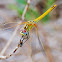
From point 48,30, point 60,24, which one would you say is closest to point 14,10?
point 48,30

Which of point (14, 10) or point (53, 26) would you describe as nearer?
point (53, 26)

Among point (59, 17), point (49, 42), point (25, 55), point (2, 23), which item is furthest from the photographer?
point (59, 17)

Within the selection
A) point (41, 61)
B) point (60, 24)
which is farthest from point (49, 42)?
point (60, 24)

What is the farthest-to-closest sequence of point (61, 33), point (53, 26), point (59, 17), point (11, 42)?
1. point (59, 17)
2. point (53, 26)
3. point (61, 33)
4. point (11, 42)

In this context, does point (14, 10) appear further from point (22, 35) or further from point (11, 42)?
point (22, 35)

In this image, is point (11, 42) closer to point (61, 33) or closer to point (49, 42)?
point (49, 42)

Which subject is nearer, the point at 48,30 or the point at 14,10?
the point at 48,30

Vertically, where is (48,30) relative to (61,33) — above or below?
above

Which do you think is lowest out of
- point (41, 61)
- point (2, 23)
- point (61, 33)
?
point (41, 61)

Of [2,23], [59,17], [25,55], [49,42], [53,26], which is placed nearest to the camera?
[2,23]
